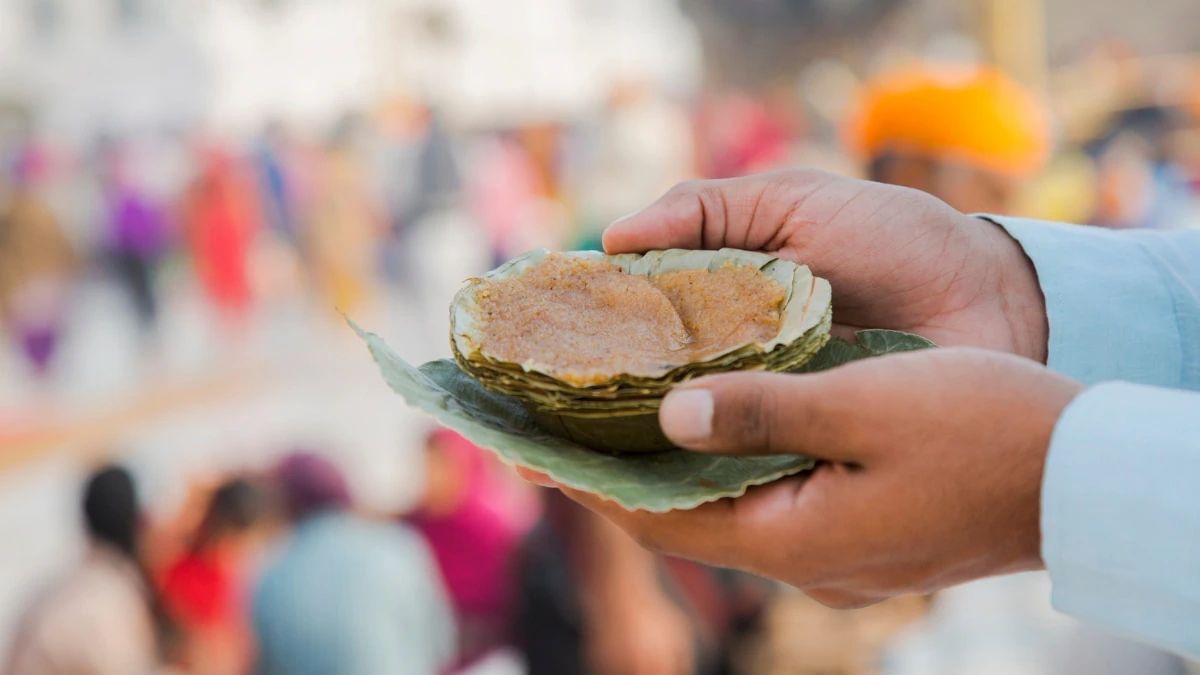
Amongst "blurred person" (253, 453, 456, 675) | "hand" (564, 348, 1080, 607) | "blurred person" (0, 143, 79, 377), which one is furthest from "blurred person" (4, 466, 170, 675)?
"hand" (564, 348, 1080, 607)

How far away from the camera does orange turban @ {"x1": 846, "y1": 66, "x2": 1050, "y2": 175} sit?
3588 mm

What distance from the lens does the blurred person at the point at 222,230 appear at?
3.77 metres

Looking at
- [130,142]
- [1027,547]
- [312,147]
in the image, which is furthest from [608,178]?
[1027,547]

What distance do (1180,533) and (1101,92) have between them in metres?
9.45

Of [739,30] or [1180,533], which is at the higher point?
[1180,533]

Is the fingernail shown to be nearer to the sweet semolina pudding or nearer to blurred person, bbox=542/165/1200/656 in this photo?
blurred person, bbox=542/165/1200/656

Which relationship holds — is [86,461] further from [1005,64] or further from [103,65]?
[1005,64]

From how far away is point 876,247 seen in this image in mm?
1658

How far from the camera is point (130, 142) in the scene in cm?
354

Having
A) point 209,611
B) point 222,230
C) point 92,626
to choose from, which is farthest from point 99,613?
point 222,230

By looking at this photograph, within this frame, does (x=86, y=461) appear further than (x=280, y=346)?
No

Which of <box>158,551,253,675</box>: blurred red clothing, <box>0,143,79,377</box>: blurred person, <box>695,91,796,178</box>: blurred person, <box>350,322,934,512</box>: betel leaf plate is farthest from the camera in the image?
<box>695,91,796,178</box>: blurred person

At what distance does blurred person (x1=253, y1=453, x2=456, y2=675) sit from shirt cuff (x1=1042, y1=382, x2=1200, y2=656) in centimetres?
225

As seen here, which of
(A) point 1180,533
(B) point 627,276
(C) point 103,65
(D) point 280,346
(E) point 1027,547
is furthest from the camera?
(D) point 280,346
